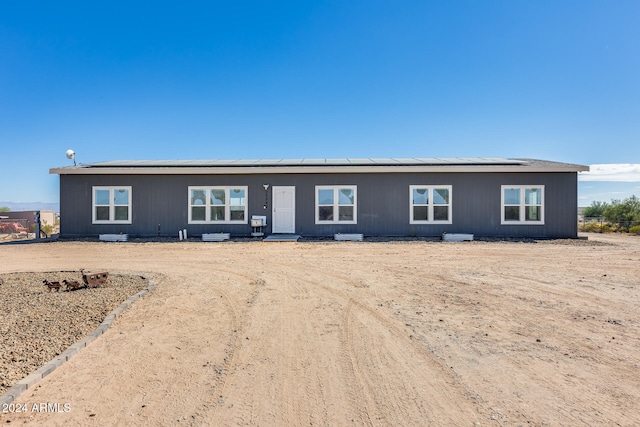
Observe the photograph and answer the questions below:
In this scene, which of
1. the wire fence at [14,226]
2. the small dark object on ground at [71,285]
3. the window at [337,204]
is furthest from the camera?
the wire fence at [14,226]

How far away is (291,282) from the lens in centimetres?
694

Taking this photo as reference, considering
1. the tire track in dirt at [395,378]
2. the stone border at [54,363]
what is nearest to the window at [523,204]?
the tire track in dirt at [395,378]

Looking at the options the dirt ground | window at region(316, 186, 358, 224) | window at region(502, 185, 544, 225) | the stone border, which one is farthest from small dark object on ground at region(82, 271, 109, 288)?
window at region(502, 185, 544, 225)

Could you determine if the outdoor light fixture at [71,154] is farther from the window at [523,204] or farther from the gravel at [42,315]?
the window at [523,204]

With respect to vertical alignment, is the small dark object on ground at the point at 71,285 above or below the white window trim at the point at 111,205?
below

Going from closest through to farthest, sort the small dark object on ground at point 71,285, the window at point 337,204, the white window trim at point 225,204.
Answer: the small dark object on ground at point 71,285 → the window at point 337,204 → the white window trim at point 225,204

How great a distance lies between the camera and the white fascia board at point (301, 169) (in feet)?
47.8

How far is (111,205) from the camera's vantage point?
50.5 ft

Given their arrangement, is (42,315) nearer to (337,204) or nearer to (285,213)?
(285,213)

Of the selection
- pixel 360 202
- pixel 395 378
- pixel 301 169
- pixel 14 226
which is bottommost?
pixel 395 378

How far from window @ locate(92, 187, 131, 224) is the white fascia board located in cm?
77

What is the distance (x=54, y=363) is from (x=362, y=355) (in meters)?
2.84

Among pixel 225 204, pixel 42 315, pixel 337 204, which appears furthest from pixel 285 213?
pixel 42 315

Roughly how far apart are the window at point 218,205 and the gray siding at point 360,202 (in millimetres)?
233
